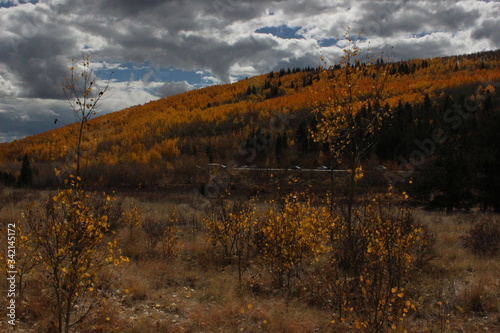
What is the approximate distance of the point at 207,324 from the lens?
5363mm

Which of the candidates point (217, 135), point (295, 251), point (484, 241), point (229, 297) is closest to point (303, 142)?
point (217, 135)

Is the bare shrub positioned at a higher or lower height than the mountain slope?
lower

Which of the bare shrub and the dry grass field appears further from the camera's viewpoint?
the bare shrub

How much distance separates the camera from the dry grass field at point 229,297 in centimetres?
523

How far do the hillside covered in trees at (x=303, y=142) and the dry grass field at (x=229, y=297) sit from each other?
259 centimetres

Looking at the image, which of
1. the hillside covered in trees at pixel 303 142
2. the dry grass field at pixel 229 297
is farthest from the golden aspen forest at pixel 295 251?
the hillside covered in trees at pixel 303 142

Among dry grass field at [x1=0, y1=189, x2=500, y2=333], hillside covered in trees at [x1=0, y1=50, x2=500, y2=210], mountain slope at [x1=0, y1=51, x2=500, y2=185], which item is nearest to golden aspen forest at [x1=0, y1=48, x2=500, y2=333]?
dry grass field at [x1=0, y1=189, x2=500, y2=333]

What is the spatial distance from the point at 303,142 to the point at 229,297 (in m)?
56.4

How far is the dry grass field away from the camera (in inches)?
206

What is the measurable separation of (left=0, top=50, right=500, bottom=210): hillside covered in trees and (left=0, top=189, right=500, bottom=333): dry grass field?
2.59 meters

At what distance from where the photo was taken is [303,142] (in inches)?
2416

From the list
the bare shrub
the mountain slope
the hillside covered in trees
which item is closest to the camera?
the bare shrub

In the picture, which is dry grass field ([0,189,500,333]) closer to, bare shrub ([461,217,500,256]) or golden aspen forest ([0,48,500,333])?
golden aspen forest ([0,48,500,333])

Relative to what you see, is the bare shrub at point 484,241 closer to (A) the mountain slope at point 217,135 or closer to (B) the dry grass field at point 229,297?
(B) the dry grass field at point 229,297
